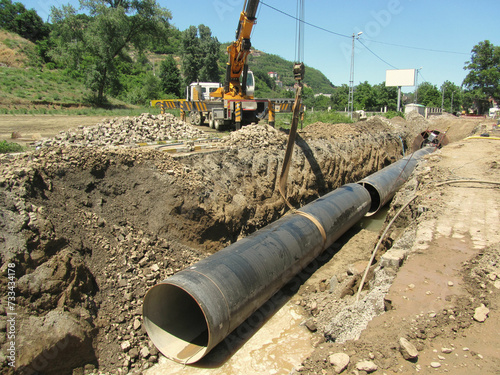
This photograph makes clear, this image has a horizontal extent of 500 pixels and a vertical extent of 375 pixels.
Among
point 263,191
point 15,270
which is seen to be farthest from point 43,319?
point 263,191

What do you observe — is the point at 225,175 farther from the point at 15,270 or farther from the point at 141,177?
the point at 15,270

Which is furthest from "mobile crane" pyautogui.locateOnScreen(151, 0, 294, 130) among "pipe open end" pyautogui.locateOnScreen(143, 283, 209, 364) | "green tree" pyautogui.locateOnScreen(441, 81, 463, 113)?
"green tree" pyautogui.locateOnScreen(441, 81, 463, 113)

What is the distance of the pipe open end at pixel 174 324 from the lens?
467cm

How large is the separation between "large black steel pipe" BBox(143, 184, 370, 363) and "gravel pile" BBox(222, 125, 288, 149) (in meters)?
3.27

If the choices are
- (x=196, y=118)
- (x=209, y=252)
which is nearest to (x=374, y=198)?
(x=209, y=252)

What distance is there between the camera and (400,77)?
4156 cm

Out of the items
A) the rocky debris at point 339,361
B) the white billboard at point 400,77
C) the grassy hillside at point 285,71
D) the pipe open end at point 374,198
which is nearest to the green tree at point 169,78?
the white billboard at point 400,77

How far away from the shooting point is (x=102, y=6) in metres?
26.9

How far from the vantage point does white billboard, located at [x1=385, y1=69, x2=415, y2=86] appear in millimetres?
40875

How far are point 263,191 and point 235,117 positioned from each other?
16.3 feet

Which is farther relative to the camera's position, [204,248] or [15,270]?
[204,248]

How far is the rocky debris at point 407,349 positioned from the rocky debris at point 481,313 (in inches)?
33.6

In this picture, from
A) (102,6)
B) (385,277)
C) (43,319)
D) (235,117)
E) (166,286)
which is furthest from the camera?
(102,6)
